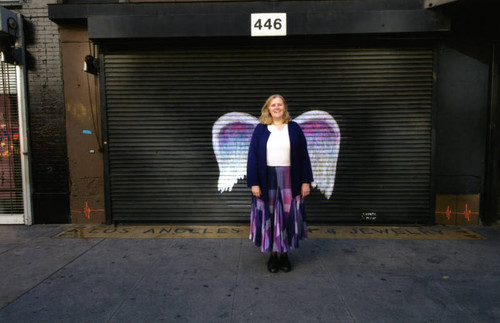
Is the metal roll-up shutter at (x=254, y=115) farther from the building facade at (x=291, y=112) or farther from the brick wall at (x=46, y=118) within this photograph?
the brick wall at (x=46, y=118)

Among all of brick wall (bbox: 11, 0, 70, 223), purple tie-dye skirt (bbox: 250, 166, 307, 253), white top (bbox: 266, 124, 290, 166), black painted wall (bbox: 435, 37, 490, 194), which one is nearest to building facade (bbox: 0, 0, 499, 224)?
black painted wall (bbox: 435, 37, 490, 194)

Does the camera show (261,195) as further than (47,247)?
No

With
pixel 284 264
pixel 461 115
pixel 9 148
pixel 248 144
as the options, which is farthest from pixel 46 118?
pixel 461 115

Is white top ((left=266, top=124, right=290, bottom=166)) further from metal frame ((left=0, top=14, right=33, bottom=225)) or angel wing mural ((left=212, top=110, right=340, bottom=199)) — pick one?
metal frame ((left=0, top=14, right=33, bottom=225))

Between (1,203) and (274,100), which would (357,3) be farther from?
(1,203)

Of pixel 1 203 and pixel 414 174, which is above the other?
pixel 414 174

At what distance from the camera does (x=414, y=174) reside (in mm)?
5461

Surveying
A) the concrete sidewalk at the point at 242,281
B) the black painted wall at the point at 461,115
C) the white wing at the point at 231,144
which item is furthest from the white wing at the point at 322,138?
the black painted wall at the point at 461,115

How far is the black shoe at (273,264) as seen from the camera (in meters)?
3.64

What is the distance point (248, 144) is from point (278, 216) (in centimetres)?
215

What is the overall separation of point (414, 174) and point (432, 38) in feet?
7.80

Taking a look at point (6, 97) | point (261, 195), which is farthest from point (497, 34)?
point (6, 97)

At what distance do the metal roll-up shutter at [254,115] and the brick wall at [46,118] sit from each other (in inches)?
37.8

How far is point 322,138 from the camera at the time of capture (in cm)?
546
